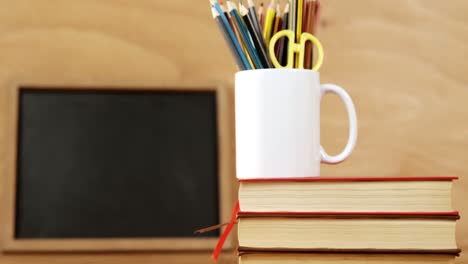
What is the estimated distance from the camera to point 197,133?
0.97 meters

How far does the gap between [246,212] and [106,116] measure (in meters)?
0.39

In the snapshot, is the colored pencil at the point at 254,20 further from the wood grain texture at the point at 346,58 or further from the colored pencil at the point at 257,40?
the wood grain texture at the point at 346,58

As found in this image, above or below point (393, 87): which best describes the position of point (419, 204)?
below

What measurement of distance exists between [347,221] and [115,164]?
417 millimetres

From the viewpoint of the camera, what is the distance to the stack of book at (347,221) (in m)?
0.61

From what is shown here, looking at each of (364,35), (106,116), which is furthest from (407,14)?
(106,116)

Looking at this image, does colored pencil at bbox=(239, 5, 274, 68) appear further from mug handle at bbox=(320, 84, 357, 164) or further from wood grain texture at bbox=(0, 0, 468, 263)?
wood grain texture at bbox=(0, 0, 468, 263)

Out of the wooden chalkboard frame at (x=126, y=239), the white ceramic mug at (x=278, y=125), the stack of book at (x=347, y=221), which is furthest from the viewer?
the wooden chalkboard frame at (x=126, y=239)

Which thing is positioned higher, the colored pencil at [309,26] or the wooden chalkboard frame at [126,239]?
the colored pencil at [309,26]

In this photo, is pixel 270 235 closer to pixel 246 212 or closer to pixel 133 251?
pixel 246 212

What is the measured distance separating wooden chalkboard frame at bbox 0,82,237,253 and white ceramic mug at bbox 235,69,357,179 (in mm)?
222

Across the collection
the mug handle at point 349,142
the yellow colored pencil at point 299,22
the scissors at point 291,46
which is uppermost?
the yellow colored pencil at point 299,22

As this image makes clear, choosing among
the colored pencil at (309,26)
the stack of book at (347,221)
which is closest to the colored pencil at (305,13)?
the colored pencil at (309,26)

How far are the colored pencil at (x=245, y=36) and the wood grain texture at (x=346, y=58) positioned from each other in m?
0.24
